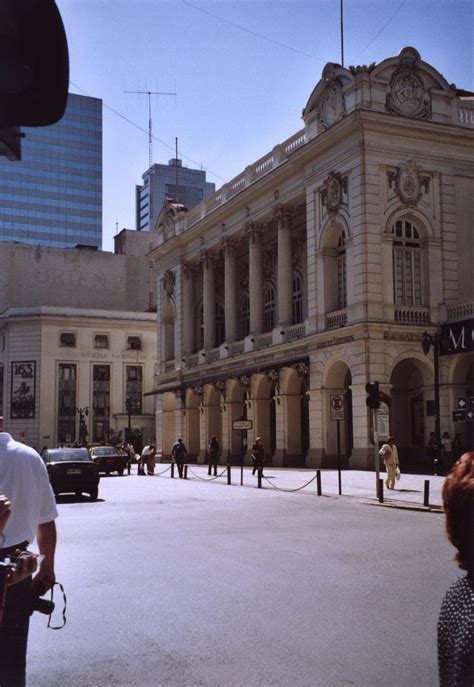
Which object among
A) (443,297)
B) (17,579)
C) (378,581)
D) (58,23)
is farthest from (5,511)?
(443,297)

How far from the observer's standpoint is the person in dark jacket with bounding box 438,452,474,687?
2.49 meters

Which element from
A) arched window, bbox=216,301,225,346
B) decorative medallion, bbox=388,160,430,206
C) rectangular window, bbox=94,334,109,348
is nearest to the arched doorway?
decorative medallion, bbox=388,160,430,206

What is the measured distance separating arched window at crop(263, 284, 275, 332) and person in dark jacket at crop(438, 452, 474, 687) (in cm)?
4685

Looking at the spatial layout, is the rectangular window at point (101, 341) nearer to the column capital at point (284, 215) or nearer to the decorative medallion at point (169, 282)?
the decorative medallion at point (169, 282)

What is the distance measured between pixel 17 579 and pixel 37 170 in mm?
9699

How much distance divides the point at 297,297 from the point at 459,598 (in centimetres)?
4421

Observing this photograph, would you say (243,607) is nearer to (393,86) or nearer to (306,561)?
(306,561)

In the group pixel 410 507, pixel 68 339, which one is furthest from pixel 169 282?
pixel 410 507

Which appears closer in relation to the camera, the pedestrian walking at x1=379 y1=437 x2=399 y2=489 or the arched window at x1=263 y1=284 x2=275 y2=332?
the pedestrian walking at x1=379 y1=437 x2=399 y2=489

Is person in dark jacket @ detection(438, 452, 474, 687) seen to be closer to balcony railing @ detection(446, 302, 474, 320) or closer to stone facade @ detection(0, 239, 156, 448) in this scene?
balcony railing @ detection(446, 302, 474, 320)

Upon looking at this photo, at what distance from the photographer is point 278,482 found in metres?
29.2

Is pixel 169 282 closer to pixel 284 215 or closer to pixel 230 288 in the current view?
pixel 230 288

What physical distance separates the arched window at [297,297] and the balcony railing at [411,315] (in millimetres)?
11189

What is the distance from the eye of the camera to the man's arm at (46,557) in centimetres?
445
